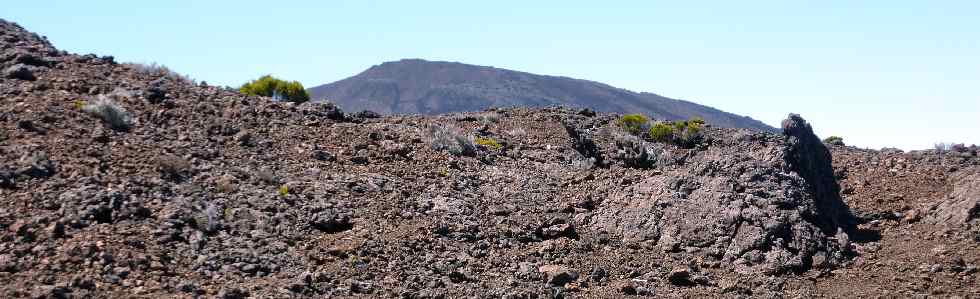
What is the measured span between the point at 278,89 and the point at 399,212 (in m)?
9.09

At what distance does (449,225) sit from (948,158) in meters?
10.5

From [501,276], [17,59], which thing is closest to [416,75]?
[17,59]

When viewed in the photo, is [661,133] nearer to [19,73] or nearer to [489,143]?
[489,143]

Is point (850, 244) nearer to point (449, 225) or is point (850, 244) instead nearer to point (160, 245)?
point (449, 225)

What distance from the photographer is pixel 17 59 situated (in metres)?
14.6

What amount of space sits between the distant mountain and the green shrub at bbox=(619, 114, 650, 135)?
51877 millimetres

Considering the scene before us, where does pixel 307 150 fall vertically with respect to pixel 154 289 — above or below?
above

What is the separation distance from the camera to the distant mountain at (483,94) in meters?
77.0

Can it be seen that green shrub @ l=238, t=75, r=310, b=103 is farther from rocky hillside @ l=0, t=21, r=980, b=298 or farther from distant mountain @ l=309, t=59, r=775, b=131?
distant mountain @ l=309, t=59, r=775, b=131

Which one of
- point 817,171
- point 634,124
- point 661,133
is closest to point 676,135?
point 661,133

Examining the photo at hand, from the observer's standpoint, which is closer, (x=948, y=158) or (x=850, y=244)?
(x=850, y=244)

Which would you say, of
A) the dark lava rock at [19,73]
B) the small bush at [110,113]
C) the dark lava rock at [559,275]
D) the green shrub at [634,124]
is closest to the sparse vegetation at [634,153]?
the green shrub at [634,124]

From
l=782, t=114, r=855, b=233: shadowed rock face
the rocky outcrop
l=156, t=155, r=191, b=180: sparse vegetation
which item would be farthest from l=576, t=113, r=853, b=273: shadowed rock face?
l=156, t=155, r=191, b=180: sparse vegetation

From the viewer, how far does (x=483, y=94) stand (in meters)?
82.5
